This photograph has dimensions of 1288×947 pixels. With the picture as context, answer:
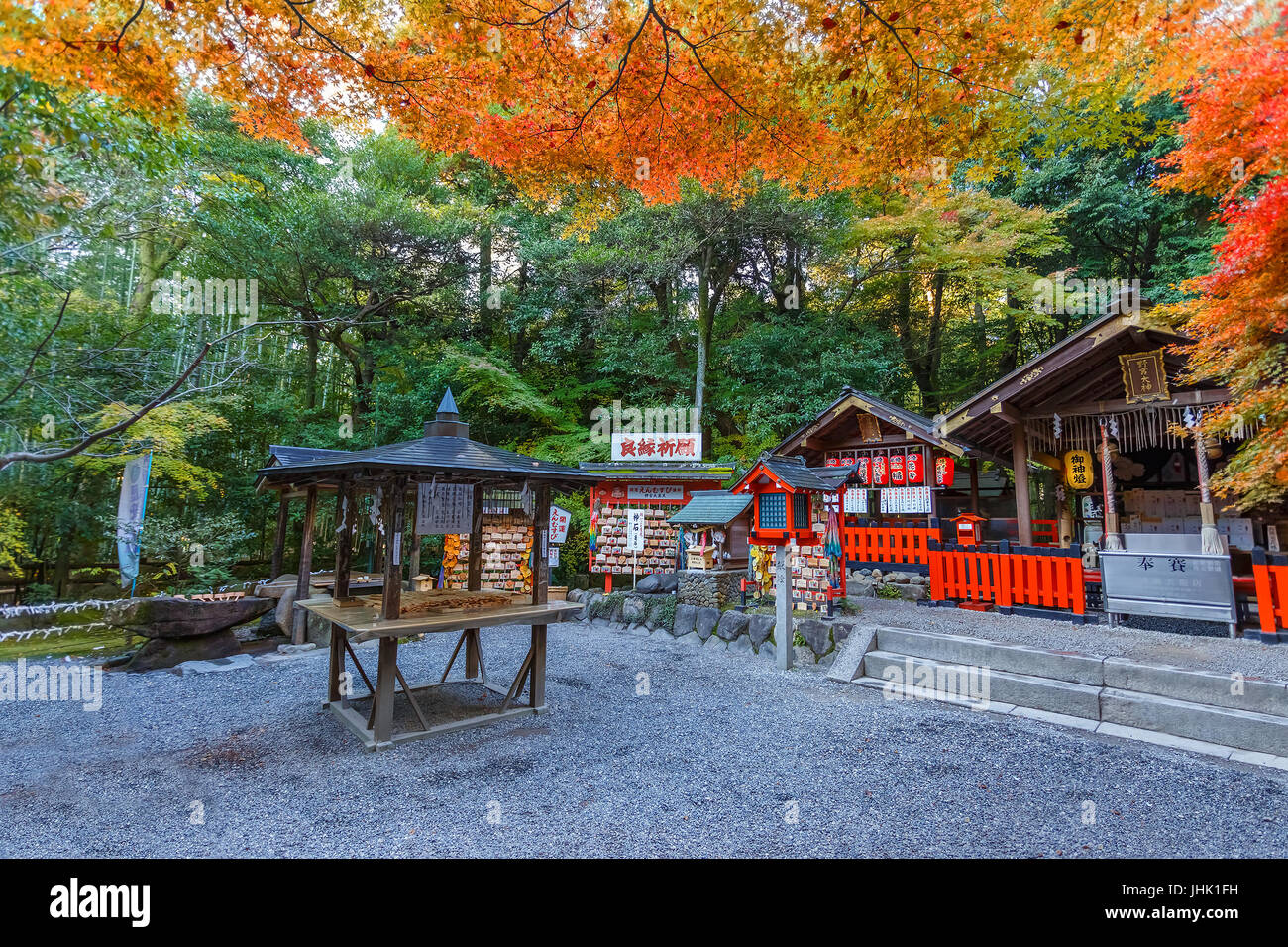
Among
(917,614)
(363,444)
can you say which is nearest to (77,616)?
(363,444)

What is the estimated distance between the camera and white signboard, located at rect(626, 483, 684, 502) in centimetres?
1209

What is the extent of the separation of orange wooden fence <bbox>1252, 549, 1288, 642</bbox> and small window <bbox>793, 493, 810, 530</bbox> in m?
5.55

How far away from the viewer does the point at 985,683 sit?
19.7 ft

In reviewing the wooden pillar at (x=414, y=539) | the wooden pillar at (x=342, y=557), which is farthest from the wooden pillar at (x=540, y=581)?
the wooden pillar at (x=342, y=557)

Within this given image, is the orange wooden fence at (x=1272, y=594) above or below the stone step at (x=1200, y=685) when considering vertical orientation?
above

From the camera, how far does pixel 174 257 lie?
45.6ft

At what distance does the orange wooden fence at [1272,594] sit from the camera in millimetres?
6625

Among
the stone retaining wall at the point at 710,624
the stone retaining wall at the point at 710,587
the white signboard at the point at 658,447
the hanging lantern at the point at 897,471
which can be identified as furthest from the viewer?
the white signboard at the point at 658,447

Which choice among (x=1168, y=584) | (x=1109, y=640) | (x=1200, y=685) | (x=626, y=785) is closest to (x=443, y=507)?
(x=626, y=785)

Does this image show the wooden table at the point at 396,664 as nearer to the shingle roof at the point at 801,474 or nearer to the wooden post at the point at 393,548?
the wooden post at the point at 393,548

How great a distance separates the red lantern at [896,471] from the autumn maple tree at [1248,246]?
5.16 meters

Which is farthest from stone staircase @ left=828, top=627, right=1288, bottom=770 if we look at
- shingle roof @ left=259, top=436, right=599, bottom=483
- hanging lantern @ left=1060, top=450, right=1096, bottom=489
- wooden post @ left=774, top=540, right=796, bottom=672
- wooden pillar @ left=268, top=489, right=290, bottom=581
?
wooden pillar @ left=268, top=489, right=290, bottom=581
